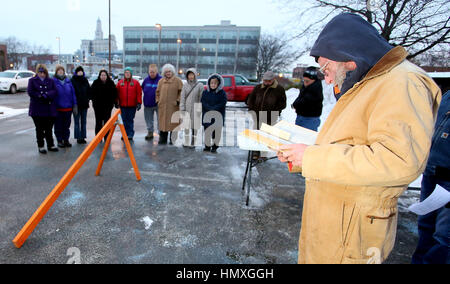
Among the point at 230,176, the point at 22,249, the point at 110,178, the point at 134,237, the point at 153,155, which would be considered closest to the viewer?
the point at 22,249

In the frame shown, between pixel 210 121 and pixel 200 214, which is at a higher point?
pixel 210 121

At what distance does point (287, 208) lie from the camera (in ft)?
12.0

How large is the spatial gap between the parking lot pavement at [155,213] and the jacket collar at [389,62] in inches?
81.4

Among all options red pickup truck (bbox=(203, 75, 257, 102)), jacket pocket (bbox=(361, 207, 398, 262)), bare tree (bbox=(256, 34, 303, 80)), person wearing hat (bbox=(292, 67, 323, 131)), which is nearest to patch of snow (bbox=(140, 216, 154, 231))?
jacket pocket (bbox=(361, 207, 398, 262))

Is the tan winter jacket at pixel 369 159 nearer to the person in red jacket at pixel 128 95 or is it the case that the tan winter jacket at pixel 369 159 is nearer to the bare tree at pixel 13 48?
the person in red jacket at pixel 128 95

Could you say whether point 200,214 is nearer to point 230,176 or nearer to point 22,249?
point 230,176

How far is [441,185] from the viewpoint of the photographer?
83.8 inches

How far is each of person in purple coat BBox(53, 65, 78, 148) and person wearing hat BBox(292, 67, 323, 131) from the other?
5105 millimetres

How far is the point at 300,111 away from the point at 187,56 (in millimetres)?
67593

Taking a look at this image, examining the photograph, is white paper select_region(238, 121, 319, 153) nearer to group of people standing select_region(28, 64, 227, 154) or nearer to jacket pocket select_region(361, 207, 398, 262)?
jacket pocket select_region(361, 207, 398, 262)

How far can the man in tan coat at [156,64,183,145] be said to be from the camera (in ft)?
21.5

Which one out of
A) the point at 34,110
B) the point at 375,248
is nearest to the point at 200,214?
the point at 375,248

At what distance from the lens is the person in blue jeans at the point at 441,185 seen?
1.96 metres

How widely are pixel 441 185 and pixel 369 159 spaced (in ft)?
5.76
